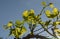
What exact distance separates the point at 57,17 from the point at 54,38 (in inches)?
4.8

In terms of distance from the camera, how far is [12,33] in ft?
1.44

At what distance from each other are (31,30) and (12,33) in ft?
0.27

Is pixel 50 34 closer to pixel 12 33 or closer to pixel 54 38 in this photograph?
pixel 54 38

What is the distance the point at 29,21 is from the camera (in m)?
0.48

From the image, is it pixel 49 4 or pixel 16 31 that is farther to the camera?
pixel 49 4

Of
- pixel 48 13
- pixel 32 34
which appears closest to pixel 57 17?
pixel 48 13

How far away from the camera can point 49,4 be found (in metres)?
0.54

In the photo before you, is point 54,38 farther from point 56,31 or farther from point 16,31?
point 16,31

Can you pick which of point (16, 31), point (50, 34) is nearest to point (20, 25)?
point (16, 31)

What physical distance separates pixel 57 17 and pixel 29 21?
0.46 feet

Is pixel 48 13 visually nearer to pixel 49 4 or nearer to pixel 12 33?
pixel 49 4

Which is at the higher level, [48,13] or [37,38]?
[48,13]

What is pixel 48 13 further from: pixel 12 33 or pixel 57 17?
pixel 12 33

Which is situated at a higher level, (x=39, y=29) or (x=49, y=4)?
(x=49, y=4)
